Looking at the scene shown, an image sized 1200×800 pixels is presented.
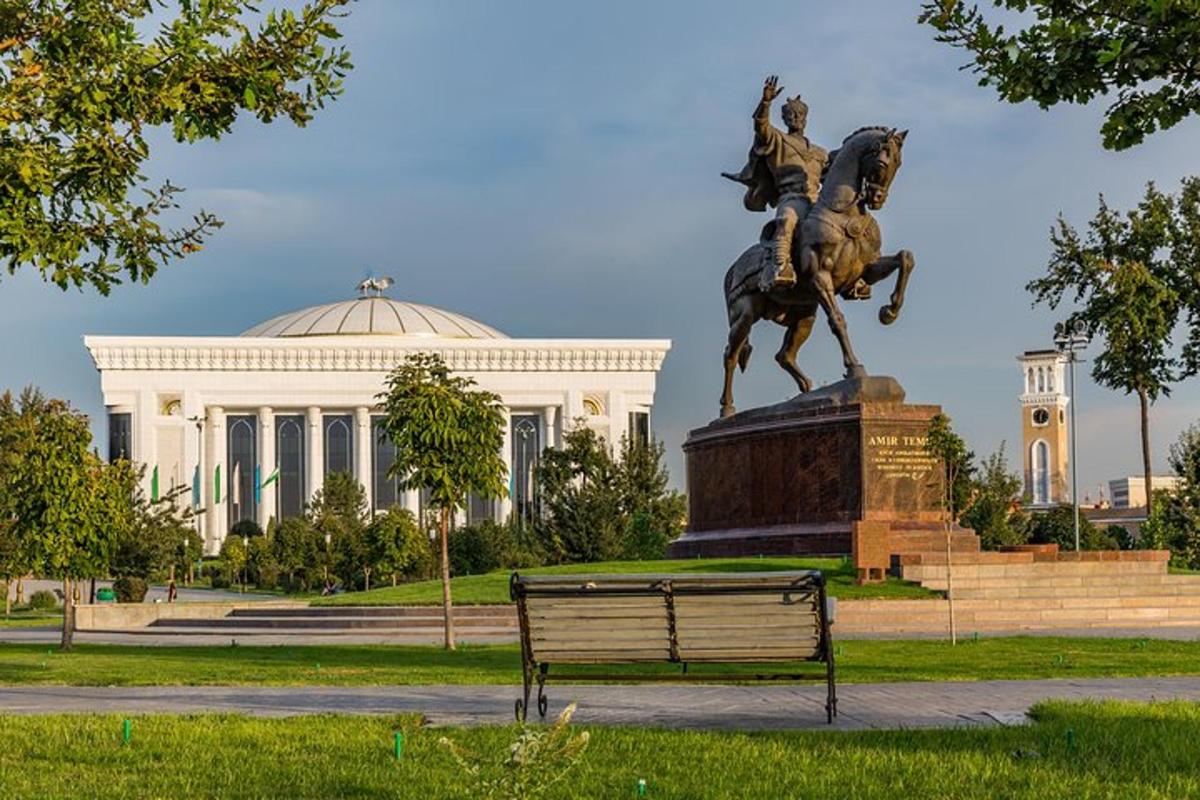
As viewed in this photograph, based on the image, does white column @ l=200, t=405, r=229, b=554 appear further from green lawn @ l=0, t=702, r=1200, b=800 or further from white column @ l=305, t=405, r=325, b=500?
green lawn @ l=0, t=702, r=1200, b=800

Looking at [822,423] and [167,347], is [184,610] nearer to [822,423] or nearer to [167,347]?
[822,423]

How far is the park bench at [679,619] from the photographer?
9562 millimetres

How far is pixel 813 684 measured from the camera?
12766mm

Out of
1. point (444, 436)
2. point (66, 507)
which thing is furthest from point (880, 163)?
point (66, 507)

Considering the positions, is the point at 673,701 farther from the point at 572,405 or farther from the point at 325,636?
the point at 572,405

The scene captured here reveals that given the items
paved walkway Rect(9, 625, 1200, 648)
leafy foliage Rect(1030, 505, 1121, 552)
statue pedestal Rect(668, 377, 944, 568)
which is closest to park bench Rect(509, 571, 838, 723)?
paved walkway Rect(9, 625, 1200, 648)

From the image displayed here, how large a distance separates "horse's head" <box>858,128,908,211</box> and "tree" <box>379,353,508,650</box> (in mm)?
7485

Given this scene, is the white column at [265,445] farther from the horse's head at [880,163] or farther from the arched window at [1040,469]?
the arched window at [1040,469]

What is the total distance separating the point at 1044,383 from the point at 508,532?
11142cm

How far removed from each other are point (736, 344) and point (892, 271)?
3.64 metres

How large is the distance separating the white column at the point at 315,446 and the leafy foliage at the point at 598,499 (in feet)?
139

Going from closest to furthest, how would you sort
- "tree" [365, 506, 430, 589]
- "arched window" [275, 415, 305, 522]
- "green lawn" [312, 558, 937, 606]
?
Answer: "green lawn" [312, 558, 937, 606], "tree" [365, 506, 430, 589], "arched window" [275, 415, 305, 522]

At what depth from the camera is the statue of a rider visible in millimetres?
27266

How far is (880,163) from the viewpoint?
2575 centimetres
